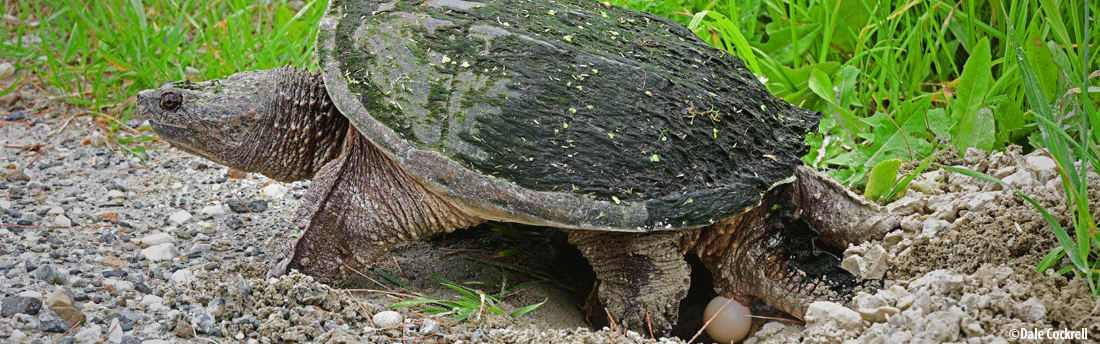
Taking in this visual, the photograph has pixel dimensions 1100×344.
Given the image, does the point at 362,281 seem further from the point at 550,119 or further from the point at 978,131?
the point at 978,131

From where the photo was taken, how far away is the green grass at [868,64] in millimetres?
2574

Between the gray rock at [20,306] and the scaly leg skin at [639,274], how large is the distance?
1532 mm

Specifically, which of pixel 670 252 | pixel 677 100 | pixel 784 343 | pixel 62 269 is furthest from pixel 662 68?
pixel 62 269

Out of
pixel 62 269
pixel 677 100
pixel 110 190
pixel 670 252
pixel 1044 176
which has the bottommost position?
pixel 110 190

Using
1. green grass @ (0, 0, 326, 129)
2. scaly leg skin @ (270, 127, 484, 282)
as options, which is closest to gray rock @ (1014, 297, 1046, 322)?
scaly leg skin @ (270, 127, 484, 282)

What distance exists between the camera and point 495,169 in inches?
85.1

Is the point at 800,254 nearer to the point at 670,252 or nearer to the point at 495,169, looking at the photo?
the point at 670,252

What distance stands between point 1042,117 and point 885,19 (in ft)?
5.30

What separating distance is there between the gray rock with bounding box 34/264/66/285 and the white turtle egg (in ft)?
6.84

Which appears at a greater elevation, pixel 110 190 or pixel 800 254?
pixel 800 254

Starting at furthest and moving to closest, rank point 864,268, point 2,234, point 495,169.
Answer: point 2,234
point 864,268
point 495,169

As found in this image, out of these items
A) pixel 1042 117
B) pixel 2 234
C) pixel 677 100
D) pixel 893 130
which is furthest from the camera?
pixel 893 130

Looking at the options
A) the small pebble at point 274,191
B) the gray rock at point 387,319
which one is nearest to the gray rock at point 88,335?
the gray rock at point 387,319

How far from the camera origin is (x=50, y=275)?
93.9 inches
